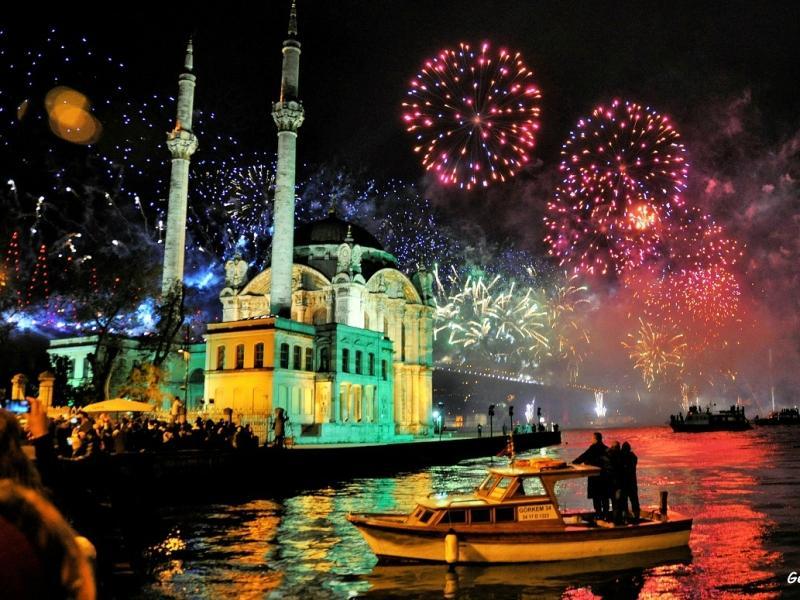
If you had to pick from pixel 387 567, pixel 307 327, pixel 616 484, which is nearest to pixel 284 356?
pixel 307 327

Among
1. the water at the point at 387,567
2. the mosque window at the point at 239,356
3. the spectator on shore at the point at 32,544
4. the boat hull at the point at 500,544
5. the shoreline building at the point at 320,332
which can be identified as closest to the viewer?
the spectator on shore at the point at 32,544

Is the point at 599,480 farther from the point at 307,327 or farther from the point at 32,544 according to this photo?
the point at 307,327

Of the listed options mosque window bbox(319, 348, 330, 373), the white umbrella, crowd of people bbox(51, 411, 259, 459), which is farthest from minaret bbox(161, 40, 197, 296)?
the white umbrella

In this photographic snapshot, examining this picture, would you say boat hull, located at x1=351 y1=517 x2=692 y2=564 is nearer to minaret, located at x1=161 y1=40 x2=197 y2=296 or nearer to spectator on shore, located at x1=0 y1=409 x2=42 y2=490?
spectator on shore, located at x1=0 y1=409 x2=42 y2=490

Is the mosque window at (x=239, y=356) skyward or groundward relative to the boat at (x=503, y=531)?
skyward

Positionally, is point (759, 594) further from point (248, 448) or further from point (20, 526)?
point (248, 448)

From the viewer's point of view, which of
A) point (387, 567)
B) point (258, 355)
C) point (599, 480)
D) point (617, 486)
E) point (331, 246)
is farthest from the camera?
point (331, 246)

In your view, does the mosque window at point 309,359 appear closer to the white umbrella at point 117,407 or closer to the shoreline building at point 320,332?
the shoreline building at point 320,332

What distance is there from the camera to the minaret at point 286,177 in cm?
5450

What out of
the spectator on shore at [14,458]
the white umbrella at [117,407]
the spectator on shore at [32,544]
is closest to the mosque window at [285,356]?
the white umbrella at [117,407]

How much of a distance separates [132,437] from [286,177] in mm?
30552

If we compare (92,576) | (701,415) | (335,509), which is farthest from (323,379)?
(701,415)

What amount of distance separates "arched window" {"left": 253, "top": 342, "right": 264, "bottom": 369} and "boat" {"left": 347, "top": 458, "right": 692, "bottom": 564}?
116 ft

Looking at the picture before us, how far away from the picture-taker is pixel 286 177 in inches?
2196
